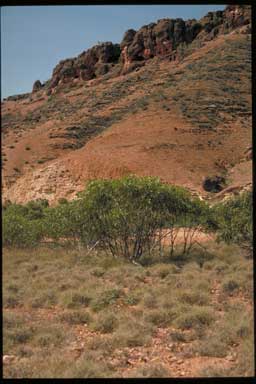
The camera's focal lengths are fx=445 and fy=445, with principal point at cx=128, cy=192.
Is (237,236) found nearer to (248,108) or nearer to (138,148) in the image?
(138,148)

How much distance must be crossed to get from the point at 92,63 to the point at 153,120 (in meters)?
36.0

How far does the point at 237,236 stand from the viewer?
14.9m

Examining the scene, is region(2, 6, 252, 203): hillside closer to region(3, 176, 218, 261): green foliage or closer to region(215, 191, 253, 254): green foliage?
region(215, 191, 253, 254): green foliage

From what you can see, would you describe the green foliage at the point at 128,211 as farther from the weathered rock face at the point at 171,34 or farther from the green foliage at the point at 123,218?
the weathered rock face at the point at 171,34

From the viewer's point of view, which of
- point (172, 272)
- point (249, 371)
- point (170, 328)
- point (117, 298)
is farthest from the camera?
point (172, 272)

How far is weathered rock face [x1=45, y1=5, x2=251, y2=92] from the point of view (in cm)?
5950

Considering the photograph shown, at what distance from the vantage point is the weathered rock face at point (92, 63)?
224ft

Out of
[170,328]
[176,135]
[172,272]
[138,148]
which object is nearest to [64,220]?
[172,272]

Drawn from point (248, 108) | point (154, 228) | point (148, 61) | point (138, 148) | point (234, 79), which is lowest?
point (154, 228)

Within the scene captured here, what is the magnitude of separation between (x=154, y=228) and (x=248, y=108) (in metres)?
28.1

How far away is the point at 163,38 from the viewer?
202 feet

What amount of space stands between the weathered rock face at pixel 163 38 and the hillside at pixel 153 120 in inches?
5.8

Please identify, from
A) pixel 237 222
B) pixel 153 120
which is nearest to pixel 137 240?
pixel 237 222

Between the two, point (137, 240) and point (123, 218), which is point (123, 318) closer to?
point (123, 218)
